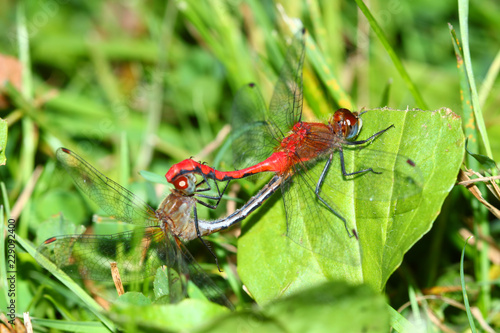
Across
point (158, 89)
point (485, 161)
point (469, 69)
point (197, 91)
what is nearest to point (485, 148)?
point (485, 161)

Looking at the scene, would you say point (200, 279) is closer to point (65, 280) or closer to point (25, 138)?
point (65, 280)

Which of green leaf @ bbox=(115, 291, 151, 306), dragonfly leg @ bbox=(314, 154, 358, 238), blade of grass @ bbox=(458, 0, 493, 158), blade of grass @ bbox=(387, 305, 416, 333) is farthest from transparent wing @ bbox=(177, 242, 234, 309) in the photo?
blade of grass @ bbox=(458, 0, 493, 158)

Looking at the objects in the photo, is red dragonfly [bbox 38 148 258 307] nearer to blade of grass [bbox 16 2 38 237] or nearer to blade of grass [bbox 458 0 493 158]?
blade of grass [bbox 16 2 38 237]

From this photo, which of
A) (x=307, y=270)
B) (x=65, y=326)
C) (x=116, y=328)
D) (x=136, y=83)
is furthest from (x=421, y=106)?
(x=136, y=83)

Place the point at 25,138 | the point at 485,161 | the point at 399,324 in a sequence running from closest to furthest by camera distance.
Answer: the point at 399,324 < the point at 485,161 < the point at 25,138

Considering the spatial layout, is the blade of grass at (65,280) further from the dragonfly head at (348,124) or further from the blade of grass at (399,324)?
the dragonfly head at (348,124)

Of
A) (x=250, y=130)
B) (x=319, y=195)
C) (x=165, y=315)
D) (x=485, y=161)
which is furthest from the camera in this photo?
(x=250, y=130)
